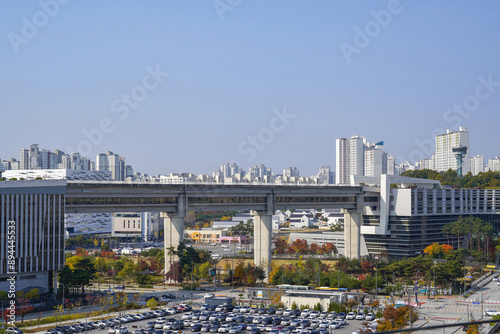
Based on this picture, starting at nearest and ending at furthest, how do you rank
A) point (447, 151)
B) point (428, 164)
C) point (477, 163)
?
point (447, 151) → point (477, 163) → point (428, 164)

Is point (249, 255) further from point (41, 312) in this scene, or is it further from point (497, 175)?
point (497, 175)

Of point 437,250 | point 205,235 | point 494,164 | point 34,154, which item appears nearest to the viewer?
point 437,250

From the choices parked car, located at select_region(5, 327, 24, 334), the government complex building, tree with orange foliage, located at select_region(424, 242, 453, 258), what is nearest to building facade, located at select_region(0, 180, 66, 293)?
parked car, located at select_region(5, 327, 24, 334)

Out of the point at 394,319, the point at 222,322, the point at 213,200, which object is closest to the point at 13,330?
the point at 222,322

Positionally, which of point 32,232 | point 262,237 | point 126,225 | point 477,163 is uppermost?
point 477,163

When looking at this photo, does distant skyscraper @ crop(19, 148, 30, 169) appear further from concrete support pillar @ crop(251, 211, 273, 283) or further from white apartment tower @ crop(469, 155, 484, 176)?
white apartment tower @ crop(469, 155, 484, 176)

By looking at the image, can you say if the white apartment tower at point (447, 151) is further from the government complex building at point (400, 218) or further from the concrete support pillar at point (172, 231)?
the concrete support pillar at point (172, 231)

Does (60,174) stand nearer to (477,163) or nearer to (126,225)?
(126,225)
